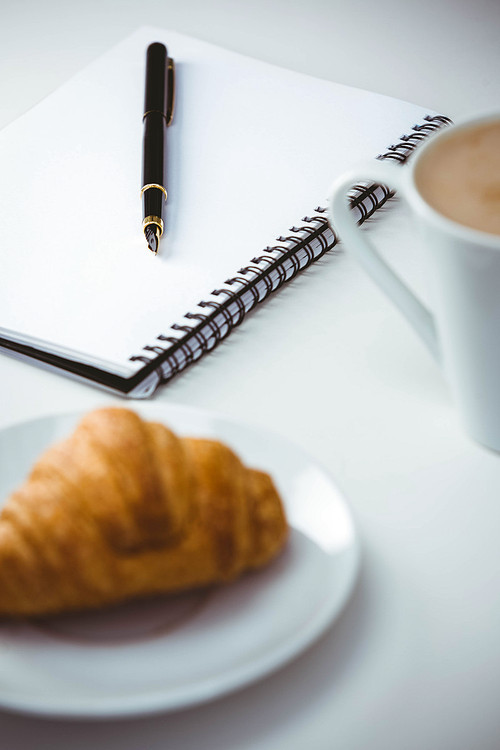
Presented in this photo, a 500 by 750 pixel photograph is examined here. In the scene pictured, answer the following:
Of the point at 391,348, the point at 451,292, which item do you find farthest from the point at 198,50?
the point at 451,292

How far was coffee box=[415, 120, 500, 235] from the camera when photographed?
0.62m

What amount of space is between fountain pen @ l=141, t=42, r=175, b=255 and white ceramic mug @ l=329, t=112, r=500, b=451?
0.24 metres

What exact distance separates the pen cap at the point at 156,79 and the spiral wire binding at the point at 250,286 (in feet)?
0.83

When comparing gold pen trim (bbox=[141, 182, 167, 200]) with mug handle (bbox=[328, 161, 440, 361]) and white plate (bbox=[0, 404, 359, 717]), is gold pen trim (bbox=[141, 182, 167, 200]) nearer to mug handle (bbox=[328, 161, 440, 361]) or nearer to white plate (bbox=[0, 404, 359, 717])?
mug handle (bbox=[328, 161, 440, 361])

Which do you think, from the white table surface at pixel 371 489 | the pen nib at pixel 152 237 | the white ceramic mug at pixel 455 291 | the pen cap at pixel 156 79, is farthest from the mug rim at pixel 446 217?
the pen cap at pixel 156 79

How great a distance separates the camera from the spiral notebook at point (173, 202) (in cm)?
74

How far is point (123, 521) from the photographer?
48 centimetres

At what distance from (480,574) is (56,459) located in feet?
0.88

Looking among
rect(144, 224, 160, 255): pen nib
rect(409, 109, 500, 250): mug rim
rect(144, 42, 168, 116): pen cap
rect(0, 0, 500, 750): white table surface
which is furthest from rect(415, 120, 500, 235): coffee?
rect(144, 42, 168, 116): pen cap

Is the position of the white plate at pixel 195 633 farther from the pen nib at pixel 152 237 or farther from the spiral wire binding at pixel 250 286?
the pen nib at pixel 152 237

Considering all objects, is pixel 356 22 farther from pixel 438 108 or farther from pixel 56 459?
pixel 56 459

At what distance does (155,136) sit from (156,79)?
0.40ft

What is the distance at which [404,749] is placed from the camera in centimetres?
49

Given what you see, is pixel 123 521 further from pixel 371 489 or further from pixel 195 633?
pixel 371 489
